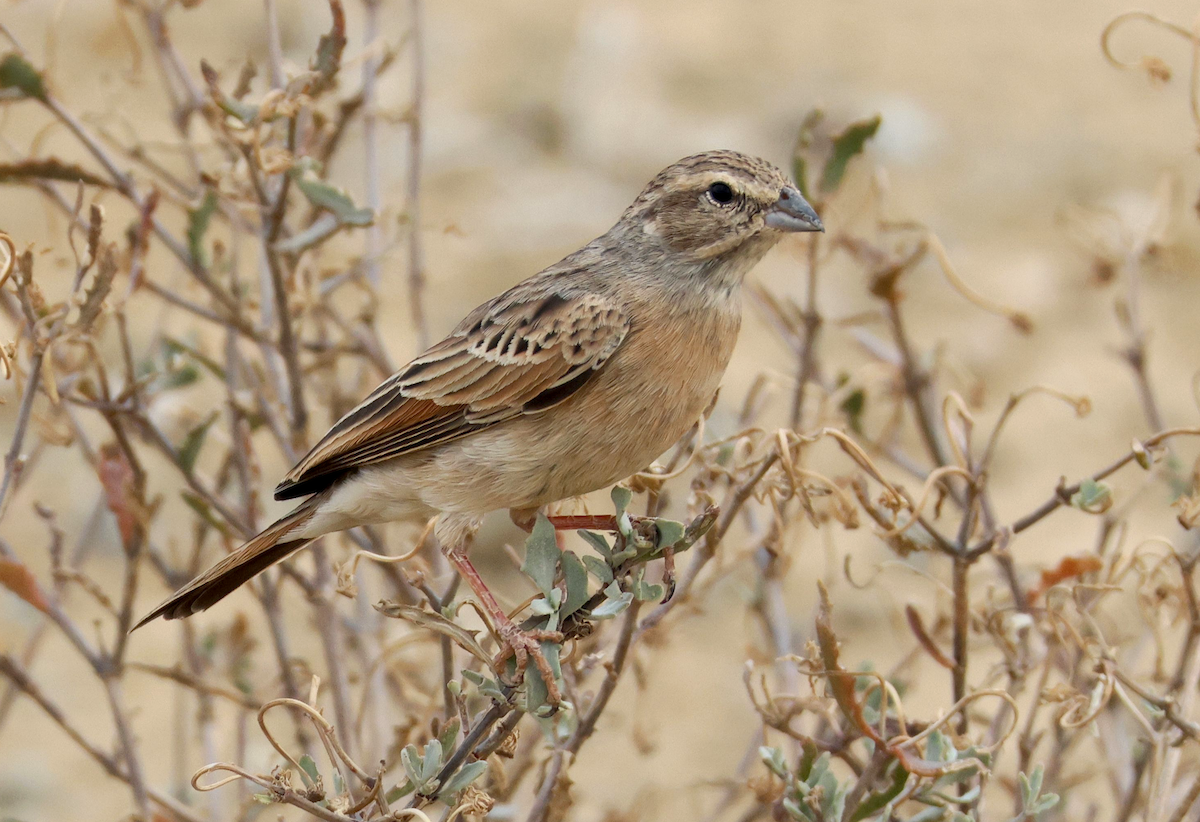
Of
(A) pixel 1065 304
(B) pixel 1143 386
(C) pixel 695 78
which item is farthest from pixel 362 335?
(C) pixel 695 78

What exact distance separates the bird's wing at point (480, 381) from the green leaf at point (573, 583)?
98 centimetres

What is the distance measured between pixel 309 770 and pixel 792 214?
198 centimetres

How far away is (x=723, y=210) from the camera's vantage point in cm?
386

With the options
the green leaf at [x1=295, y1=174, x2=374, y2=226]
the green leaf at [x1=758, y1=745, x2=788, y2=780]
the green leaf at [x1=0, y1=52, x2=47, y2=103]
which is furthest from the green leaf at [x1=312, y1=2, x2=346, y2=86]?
the green leaf at [x1=758, y1=745, x2=788, y2=780]

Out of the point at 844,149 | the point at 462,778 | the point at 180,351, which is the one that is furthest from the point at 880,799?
the point at 180,351

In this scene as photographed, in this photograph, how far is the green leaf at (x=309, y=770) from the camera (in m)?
2.57

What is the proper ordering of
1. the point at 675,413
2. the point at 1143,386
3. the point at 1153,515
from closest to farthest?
the point at 675,413 < the point at 1143,386 < the point at 1153,515

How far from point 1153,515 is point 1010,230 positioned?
2757 millimetres

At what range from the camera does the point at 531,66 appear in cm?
1139

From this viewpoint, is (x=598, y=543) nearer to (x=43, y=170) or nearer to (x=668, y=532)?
(x=668, y=532)

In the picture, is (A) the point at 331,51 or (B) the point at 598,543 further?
(A) the point at 331,51

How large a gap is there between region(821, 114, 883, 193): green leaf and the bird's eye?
328 mm

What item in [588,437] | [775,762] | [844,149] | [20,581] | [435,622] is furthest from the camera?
[844,149]

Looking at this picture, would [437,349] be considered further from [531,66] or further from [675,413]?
[531,66]
